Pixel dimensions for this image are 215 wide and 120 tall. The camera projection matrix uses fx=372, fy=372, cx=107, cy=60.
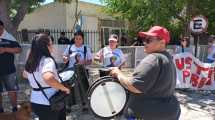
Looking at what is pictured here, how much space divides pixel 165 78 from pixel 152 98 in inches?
8.9

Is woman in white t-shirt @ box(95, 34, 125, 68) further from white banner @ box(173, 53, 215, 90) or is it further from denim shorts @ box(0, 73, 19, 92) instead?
white banner @ box(173, 53, 215, 90)

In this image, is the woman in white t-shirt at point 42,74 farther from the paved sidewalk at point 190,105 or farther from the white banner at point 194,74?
the white banner at point 194,74

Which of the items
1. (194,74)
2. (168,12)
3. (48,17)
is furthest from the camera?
(48,17)

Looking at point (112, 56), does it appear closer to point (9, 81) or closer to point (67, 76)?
point (9, 81)

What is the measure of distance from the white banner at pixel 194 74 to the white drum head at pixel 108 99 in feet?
19.0

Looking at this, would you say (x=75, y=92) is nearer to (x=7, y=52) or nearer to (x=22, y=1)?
(x=7, y=52)

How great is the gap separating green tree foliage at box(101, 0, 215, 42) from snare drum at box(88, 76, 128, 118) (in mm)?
14651

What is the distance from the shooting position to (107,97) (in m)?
4.78

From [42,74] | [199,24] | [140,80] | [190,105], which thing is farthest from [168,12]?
[140,80]

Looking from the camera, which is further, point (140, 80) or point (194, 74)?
point (194, 74)

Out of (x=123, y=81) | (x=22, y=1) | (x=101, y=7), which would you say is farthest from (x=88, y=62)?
(x=101, y=7)

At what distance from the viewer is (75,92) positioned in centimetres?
535

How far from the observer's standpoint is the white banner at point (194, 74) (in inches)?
406

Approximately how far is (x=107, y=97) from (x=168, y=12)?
16814 millimetres
